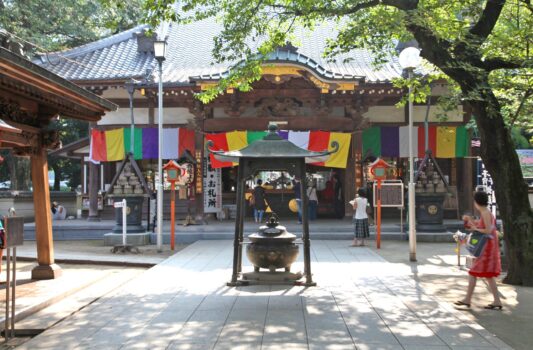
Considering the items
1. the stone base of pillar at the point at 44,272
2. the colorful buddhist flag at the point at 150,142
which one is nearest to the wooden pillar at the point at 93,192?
the colorful buddhist flag at the point at 150,142

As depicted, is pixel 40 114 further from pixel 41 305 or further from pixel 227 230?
pixel 227 230

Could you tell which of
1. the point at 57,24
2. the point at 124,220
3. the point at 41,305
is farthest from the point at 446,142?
the point at 57,24

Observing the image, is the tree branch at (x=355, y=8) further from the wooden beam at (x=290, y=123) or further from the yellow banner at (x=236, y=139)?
the yellow banner at (x=236, y=139)

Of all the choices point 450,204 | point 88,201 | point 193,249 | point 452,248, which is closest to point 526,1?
point 452,248

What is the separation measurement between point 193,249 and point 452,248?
276 inches

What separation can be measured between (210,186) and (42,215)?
8.95 meters

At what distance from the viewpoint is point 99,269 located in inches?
426

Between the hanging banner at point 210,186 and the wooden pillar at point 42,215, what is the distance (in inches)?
345

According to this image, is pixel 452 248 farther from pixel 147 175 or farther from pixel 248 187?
pixel 147 175

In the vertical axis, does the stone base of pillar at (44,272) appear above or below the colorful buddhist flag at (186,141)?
below

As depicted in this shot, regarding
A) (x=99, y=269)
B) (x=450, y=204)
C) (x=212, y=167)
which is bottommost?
(x=99, y=269)

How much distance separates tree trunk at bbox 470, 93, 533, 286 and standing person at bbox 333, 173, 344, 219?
10620 millimetres

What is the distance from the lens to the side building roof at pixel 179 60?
1691 cm

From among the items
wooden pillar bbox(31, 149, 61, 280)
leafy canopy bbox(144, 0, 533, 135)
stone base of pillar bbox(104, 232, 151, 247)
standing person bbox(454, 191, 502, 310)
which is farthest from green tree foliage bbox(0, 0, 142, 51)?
standing person bbox(454, 191, 502, 310)
